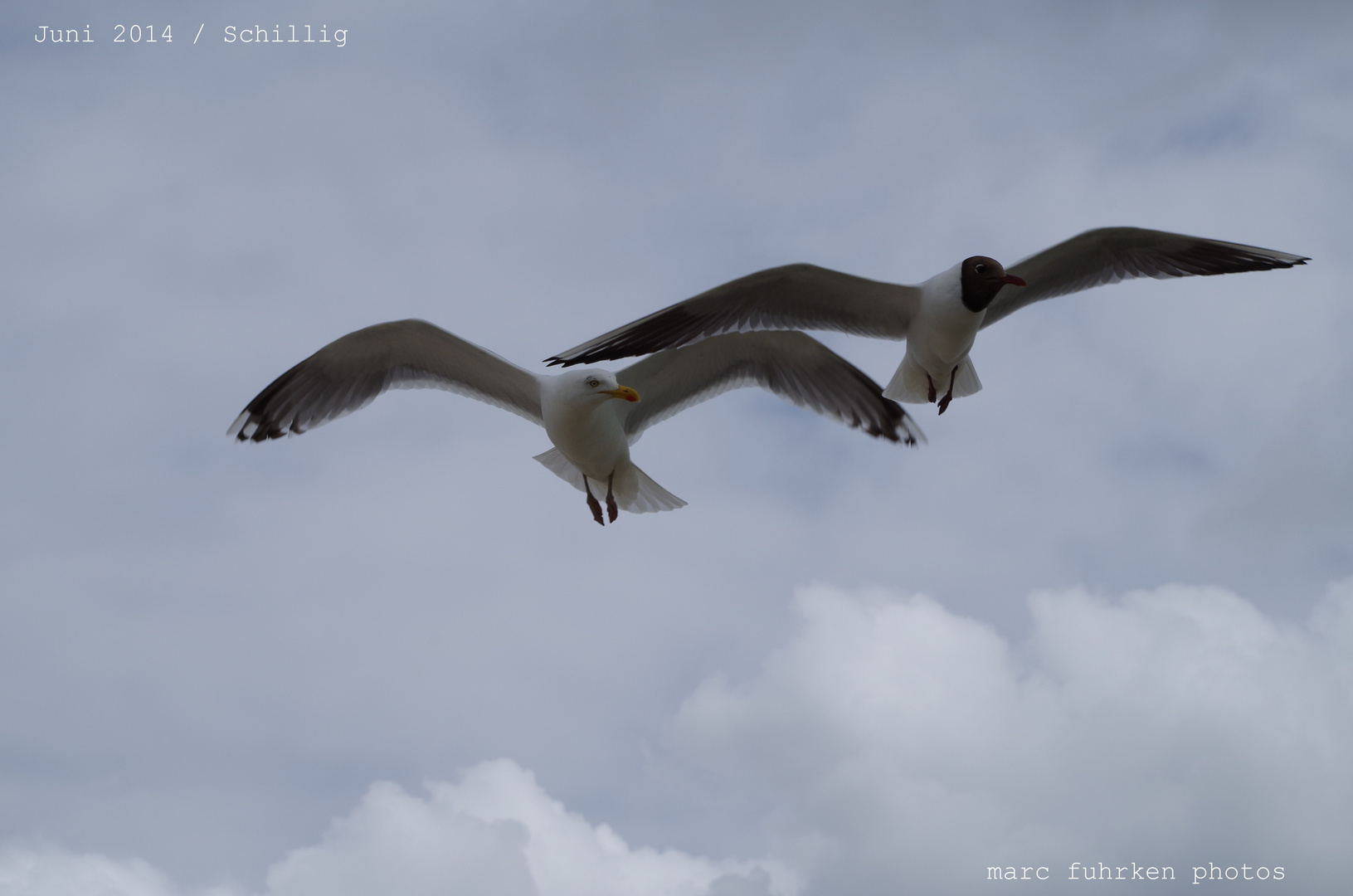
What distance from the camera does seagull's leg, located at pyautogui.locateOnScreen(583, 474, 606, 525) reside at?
8172 millimetres

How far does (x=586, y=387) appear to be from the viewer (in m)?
7.28

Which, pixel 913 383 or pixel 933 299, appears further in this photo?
pixel 913 383

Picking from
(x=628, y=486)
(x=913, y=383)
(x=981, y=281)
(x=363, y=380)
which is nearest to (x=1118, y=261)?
(x=981, y=281)

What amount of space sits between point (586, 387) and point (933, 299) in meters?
2.25

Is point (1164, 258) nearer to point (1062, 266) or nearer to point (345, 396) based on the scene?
point (1062, 266)

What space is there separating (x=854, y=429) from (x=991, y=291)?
1.72 m

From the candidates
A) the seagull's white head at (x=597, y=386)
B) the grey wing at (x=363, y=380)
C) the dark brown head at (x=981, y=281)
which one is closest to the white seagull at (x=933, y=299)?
the dark brown head at (x=981, y=281)

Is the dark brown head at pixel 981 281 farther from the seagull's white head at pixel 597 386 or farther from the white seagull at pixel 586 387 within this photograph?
the seagull's white head at pixel 597 386

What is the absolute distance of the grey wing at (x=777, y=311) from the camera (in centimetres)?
702

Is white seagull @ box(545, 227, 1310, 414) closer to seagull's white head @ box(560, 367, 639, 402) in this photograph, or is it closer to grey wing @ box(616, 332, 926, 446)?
seagull's white head @ box(560, 367, 639, 402)

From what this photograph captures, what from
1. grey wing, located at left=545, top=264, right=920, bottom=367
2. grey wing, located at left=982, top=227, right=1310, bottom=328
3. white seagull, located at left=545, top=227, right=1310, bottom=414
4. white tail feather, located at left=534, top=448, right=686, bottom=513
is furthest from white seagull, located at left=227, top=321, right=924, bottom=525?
grey wing, located at left=982, top=227, right=1310, bottom=328

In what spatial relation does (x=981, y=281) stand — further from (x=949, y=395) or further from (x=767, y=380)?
(x=767, y=380)

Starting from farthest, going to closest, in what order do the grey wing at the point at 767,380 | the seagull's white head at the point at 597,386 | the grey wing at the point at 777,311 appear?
1. the grey wing at the point at 767,380
2. the seagull's white head at the point at 597,386
3. the grey wing at the point at 777,311

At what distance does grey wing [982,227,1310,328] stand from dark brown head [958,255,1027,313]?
1.18ft
